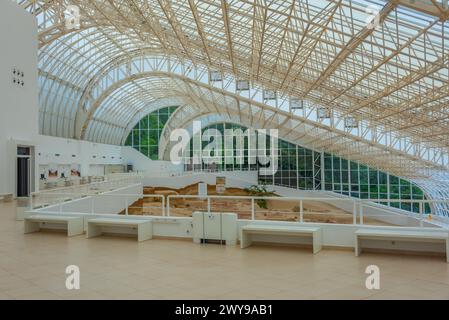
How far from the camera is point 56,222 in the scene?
12312 millimetres

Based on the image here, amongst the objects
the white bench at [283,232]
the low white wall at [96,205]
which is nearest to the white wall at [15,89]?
the low white wall at [96,205]

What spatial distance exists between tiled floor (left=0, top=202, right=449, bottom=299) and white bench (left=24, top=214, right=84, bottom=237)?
127 cm

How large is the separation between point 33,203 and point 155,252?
6.90m

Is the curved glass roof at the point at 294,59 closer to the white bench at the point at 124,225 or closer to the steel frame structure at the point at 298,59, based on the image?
the steel frame structure at the point at 298,59

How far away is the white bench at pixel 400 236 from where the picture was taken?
838cm

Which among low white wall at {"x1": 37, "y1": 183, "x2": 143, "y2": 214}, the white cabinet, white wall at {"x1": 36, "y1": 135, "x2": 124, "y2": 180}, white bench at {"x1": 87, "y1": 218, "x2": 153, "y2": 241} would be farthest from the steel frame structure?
white bench at {"x1": 87, "y1": 218, "x2": 153, "y2": 241}

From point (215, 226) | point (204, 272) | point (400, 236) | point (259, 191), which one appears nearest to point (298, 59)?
point (215, 226)

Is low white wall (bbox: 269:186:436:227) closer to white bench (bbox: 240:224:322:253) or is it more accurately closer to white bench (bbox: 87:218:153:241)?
white bench (bbox: 240:224:322:253)

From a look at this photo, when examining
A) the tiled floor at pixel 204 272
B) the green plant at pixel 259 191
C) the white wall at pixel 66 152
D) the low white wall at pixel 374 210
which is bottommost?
the low white wall at pixel 374 210

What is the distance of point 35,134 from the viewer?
2598cm

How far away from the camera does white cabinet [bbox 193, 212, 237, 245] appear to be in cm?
1025

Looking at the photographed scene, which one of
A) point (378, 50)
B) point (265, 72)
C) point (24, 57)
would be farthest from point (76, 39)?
point (378, 50)

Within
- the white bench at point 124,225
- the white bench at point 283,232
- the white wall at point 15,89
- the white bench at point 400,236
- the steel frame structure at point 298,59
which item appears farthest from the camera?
the white wall at point 15,89

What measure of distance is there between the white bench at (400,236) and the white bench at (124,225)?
18.0 feet
